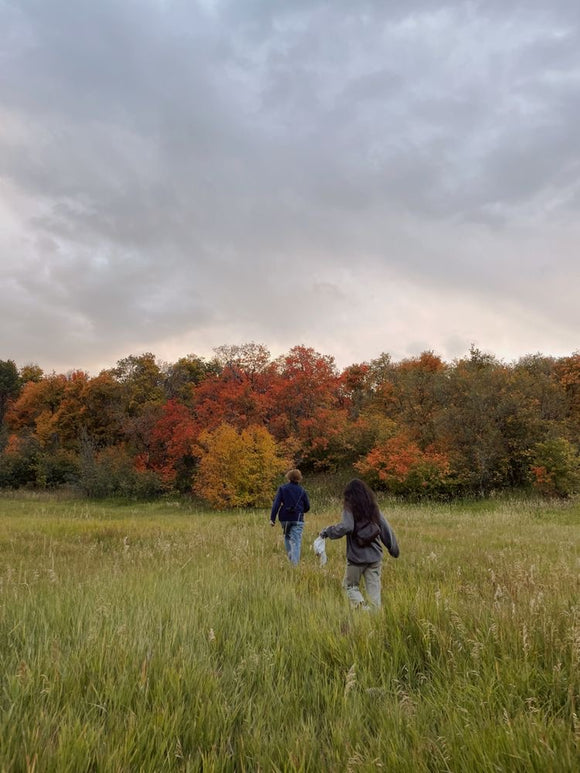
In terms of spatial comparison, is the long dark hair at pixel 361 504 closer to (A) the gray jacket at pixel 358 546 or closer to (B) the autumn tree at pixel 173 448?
(A) the gray jacket at pixel 358 546

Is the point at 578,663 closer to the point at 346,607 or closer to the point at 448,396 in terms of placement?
the point at 346,607

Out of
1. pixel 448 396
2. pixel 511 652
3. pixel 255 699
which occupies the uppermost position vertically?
pixel 448 396

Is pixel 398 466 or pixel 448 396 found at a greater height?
pixel 448 396

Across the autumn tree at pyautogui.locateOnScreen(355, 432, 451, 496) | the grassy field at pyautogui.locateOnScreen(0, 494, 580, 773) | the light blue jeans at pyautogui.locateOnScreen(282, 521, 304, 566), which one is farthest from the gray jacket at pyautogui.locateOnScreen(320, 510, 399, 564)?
the autumn tree at pyautogui.locateOnScreen(355, 432, 451, 496)

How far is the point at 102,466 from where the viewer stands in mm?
41500

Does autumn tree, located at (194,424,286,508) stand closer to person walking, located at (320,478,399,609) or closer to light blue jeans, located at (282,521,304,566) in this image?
light blue jeans, located at (282,521,304,566)

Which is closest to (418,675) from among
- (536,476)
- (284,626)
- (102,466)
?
(284,626)

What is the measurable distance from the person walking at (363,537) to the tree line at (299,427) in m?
25.9

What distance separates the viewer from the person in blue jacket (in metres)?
Result: 9.93

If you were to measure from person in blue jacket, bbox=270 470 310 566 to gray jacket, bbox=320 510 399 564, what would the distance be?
12.7 feet

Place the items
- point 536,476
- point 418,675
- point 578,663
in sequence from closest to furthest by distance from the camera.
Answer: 1. point 578,663
2. point 418,675
3. point 536,476

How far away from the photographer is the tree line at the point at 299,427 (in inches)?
1259

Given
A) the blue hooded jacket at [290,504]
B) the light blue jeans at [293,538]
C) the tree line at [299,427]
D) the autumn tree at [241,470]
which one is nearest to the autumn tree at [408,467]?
the tree line at [299,427]

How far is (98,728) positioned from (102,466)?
42489 mm
